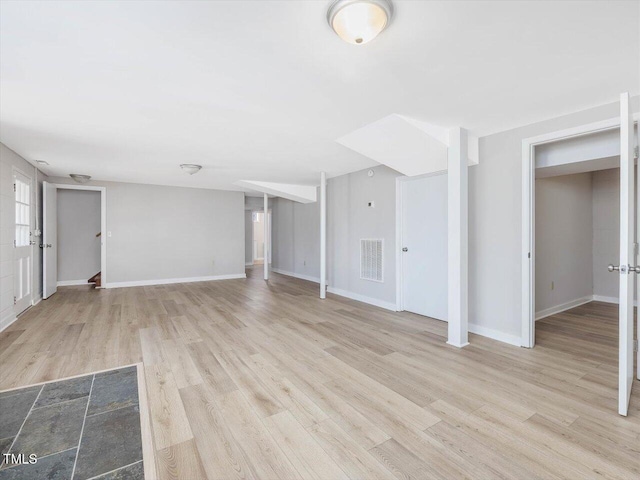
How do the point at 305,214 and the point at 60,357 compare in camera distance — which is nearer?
the point at 60,357

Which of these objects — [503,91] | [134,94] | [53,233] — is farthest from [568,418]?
[53,233]

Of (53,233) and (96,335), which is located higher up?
(53,233)

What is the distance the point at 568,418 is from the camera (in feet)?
6.10

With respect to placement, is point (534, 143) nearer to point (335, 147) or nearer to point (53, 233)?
point (335, 147)

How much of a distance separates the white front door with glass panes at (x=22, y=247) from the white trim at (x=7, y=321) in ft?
0.54

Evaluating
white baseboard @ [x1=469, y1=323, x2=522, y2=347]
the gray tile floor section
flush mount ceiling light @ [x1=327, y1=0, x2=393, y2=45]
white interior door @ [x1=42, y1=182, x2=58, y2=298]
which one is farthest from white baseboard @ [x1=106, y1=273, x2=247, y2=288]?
flush mount ceiling light @ [x1=327, y1=0, x2=393, y2=45]

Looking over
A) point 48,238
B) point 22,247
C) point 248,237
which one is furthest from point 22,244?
point 248,237

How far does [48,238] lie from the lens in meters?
5.12

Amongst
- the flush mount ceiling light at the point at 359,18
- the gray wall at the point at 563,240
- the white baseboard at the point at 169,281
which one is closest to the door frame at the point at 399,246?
the gray wall at the point at 563,240

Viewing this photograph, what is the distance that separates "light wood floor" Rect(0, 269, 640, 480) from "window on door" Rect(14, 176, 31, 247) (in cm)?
110

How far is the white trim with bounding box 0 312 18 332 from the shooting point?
11.5 ft

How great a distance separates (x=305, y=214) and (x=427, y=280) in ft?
12.6

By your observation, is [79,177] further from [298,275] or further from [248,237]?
[248,237]

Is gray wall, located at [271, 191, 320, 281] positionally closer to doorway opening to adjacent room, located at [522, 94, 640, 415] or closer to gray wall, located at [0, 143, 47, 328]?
doorway opening to adjacent room, located at [522, 94, 640, 415]
